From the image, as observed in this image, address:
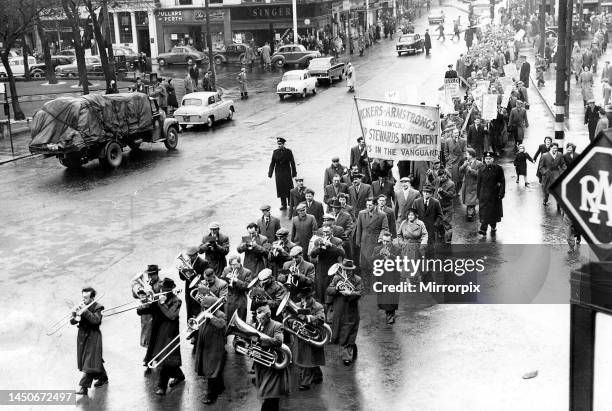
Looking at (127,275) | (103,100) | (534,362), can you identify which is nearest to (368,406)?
(534,362)

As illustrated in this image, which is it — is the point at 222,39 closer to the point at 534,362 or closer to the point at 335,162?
the point at 335,162

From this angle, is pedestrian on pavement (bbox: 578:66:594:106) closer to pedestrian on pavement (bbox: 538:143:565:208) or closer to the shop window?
pedestrian on pavement (bbox: 538:143:565:208)

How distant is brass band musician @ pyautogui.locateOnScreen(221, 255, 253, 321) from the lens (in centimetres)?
1119

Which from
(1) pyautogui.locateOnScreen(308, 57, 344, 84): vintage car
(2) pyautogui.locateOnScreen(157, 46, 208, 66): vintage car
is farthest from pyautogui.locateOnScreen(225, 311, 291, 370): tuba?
(2) pyautogui.locateOnScreen(157, 46, 208, 66): vintage car

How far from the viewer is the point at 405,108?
15.7 m

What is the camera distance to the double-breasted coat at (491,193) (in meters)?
16.0

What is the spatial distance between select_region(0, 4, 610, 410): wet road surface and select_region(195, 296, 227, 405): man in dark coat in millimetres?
221

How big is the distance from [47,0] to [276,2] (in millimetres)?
25580

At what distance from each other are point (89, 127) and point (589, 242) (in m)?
22.6

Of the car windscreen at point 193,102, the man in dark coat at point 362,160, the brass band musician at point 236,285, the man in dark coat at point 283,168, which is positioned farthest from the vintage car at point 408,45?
the brass band musician at point 236,285

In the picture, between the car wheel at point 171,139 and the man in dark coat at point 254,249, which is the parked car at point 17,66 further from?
the man in dark coat at point 254,249

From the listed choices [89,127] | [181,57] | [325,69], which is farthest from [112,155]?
[181,57]

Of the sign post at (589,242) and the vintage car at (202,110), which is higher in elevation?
the sign post at (589,242)

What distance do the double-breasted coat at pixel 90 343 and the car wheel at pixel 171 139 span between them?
698 inches
